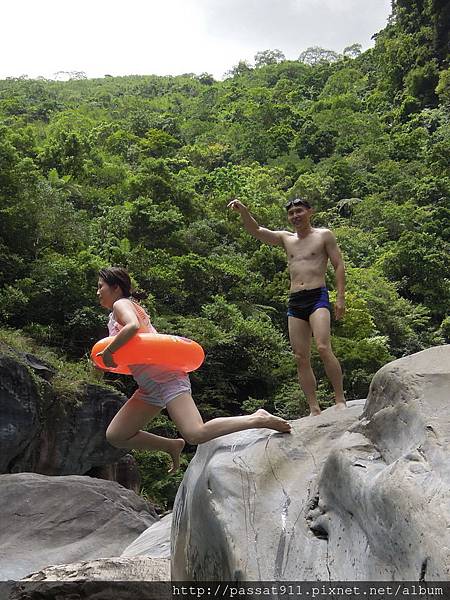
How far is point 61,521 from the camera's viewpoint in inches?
328

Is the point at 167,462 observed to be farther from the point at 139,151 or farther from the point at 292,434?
the point at 139,151

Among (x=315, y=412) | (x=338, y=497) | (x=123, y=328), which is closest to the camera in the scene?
(x=338, y=497)

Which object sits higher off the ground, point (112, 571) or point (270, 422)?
point (270, 422)

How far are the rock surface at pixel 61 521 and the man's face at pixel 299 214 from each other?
470 centimetres

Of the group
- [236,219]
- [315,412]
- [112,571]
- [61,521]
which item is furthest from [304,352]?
[236,219]

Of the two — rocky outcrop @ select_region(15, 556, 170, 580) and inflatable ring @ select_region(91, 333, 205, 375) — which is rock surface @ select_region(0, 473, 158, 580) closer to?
rocky outcrop @ select_region(15, 556, 170, 580)

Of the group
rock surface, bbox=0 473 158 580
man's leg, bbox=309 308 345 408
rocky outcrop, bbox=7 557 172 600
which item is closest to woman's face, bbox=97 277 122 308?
man's leg, bbox=309 308 345 408

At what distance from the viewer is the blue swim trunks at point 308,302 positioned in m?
5.05

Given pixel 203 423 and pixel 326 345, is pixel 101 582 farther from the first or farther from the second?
pixel 326 345

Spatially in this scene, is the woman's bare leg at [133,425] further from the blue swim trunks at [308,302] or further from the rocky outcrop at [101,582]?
the blue swim trunks at [308,302]

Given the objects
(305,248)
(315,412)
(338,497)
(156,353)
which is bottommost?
(315,412)

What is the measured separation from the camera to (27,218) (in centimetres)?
1653

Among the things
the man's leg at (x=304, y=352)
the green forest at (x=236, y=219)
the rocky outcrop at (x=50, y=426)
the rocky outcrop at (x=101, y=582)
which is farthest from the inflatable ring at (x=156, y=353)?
the green forest at (x=236, y=219)

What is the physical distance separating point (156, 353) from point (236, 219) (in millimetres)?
21387
